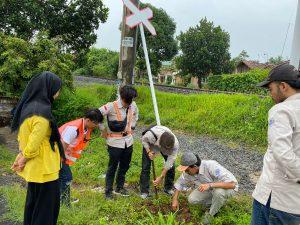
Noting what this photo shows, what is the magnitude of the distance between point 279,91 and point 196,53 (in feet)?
110

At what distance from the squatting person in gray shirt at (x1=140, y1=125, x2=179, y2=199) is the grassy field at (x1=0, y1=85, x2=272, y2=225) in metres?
0.26

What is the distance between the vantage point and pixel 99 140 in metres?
8.41

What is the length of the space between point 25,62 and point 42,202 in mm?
5879

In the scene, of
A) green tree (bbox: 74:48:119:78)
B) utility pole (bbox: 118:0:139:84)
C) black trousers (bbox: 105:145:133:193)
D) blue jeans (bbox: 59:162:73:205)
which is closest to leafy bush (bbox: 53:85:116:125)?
utility pole (bbox: 118:0:139:84)

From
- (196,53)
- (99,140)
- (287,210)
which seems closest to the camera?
(287,210)

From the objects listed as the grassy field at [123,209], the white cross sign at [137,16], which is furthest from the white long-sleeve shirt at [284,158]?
the white cross sign at [137,16]

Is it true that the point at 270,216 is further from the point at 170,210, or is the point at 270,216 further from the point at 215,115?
the point at 215,115

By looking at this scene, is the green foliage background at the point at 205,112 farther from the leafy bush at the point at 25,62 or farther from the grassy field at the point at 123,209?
the grassy field at the point at 123,209

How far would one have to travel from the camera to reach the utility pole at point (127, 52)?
20.2ft

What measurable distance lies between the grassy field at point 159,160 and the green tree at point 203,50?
22.9 meters

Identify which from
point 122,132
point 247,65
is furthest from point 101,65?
point 122,132

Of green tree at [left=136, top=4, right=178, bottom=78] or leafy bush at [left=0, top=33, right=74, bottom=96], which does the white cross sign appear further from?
green tree at [left=136, top=4, right=178, bottom=78]


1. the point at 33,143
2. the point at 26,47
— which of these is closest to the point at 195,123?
the point at 26,47

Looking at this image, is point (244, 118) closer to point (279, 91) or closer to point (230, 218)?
point (230, 218)
